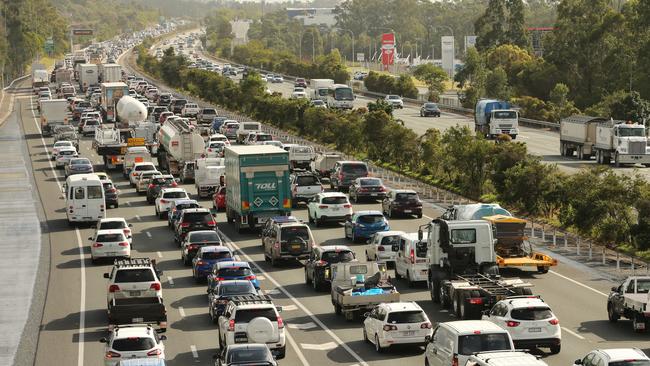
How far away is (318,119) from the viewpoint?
4048 inches

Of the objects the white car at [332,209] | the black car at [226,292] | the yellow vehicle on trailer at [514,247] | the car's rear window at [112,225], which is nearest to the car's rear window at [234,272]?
the black car at [226,292]

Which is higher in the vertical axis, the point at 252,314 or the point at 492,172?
the point at 252,314

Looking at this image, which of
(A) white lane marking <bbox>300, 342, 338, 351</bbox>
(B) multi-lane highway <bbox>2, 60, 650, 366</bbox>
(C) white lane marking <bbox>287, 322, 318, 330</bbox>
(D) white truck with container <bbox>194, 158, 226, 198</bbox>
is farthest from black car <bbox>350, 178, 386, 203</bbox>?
(A) white lane marking <bbox>300, 342, 338, 351</bbox>

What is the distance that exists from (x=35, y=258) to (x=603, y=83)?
92897 mm

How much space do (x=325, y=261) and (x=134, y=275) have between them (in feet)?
24.7

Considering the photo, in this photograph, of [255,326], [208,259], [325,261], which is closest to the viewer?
[255,326]

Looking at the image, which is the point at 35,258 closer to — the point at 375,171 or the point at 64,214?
the point at 64,214

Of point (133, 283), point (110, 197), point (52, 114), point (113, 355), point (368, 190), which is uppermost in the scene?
point (133, 283)

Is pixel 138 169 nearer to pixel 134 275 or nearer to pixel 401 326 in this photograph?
pixel 134 275

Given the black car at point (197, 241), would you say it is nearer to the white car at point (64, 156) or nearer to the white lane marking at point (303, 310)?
the white lane marking at point (303, 310)

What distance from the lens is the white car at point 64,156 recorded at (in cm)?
8725

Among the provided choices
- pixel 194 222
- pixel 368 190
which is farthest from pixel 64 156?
pixel 194 222

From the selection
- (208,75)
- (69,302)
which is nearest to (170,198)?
(69,302)

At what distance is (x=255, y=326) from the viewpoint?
104 feet
